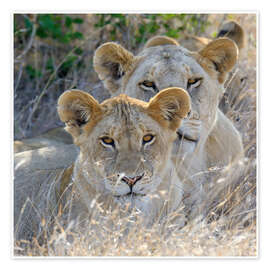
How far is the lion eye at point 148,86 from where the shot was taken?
3.92m

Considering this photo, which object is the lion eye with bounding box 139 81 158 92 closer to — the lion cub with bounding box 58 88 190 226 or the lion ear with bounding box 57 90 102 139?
the lion cub with bounding box 58 88 190 226

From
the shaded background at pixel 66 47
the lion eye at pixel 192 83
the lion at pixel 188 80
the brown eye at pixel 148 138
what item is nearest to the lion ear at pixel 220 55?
the lion at pixel 188 80

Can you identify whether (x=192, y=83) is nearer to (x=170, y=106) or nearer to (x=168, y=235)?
(x=170, y=106)

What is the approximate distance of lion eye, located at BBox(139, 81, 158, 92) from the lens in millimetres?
3917

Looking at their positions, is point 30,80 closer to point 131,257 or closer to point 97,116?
point 97,116

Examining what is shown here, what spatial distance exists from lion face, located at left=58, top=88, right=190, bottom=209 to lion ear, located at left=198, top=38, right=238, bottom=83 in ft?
2.43

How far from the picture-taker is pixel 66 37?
6070 millimetres

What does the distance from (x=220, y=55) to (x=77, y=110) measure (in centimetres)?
119

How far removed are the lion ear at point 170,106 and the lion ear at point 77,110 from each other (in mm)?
Result: 309

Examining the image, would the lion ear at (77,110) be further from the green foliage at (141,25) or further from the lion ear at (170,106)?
the green foliage at (141,25)

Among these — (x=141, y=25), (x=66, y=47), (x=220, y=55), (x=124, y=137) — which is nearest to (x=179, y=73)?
(x=220, y=55)

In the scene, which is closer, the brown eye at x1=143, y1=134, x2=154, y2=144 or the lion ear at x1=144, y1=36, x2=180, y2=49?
the brown eye at x1=143, y1=134, x2=154, y2=144

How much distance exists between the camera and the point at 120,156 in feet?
10.5

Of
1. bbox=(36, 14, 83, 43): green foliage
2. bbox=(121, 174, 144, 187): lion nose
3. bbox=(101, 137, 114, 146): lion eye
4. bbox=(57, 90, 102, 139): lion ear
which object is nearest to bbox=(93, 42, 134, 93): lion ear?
bbox=(57, 90, 102, 139): lion ear
